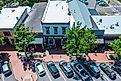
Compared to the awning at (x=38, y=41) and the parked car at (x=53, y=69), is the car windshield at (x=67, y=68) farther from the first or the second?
the awning at (x=38, y=41)

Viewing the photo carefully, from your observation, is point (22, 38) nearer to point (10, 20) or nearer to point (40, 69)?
point (40, 69)

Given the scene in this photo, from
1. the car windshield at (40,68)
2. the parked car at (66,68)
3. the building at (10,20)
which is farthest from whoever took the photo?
the building at (10,20)

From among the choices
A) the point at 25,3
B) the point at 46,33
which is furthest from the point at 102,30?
the point at 25,3

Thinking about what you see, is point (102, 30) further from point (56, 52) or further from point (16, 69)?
point (16, 69)

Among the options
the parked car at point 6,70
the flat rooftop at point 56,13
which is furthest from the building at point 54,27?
the parked car at point 6,70

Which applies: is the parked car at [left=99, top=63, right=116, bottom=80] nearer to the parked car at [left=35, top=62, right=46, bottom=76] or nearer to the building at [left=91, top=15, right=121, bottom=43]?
the building at [left=91, top=15, right=121, bottom=43]
